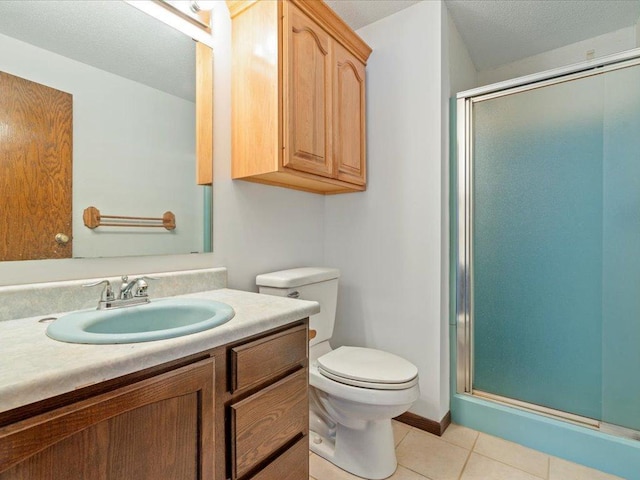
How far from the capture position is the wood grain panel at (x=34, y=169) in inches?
34.6

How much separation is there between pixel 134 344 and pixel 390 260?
1.44 meters

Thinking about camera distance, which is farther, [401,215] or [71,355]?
[401,215]

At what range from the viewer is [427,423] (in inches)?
66.6

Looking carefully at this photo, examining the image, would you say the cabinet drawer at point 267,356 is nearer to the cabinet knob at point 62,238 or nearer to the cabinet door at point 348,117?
the cabinet knob at point 62,238

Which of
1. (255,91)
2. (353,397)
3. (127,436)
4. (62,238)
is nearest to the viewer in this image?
(127,436)

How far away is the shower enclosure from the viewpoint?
1417 millimetres

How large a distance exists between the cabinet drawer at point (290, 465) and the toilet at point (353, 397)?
1.11ft

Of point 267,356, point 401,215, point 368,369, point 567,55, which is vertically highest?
point 567,55

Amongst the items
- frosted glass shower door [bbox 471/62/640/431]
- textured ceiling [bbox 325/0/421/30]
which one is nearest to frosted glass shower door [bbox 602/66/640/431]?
frosted glass shower door [bbox 471/62/640/431]

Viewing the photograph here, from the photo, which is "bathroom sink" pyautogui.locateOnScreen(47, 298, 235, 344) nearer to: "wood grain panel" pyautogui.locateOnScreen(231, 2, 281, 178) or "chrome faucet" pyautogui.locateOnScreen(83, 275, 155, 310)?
"chrome faucet" pyautogui.locateOnScreen(83, 275, 155, 310)

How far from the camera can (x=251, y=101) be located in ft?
4.64

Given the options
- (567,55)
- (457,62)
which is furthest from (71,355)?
→ (567,55)

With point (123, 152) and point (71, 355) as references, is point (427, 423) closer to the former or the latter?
point (71, 355)

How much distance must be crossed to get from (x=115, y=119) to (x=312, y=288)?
3.57 feet
